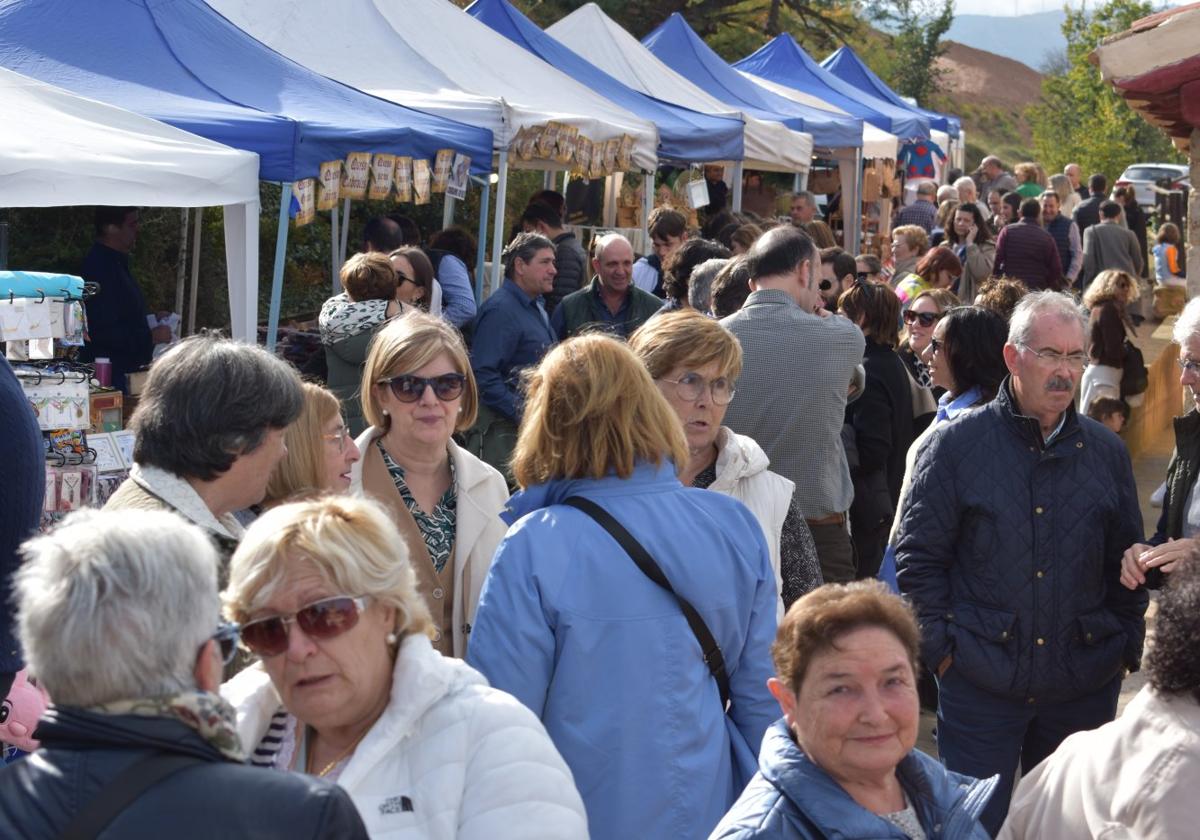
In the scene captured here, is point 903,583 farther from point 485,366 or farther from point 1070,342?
point 485,366

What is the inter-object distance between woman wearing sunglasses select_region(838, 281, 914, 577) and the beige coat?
3401 millimetres

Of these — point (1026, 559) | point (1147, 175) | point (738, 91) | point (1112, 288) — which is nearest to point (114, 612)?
point (1026, 559)

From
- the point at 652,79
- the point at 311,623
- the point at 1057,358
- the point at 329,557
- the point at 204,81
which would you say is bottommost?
the point at 311,623

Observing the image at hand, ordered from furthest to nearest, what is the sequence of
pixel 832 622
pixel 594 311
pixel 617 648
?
pixel 594 311
pixel 617 648
pixel 832 622

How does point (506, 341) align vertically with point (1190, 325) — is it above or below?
below

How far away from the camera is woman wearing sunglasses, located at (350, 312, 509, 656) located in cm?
339

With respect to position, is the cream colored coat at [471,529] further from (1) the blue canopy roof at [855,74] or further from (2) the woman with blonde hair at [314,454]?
(1) the blue canopy roof at [855,74]

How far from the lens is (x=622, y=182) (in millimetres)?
16609

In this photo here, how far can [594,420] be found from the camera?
281cm

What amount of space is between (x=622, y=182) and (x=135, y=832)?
1538cm

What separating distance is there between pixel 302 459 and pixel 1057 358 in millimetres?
2005

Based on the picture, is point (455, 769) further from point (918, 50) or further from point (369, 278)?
point (918, 50)

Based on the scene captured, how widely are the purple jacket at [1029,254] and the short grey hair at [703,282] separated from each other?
6.44 meters

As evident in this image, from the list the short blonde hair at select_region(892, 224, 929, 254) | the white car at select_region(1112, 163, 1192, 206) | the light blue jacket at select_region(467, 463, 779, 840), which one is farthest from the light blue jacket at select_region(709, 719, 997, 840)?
the white car at select_region(1112, 163, 1192, 206)
